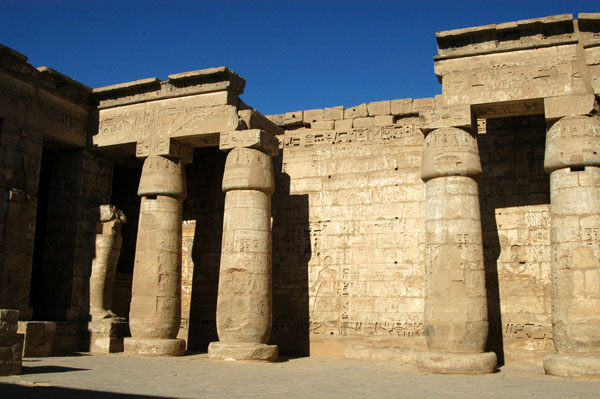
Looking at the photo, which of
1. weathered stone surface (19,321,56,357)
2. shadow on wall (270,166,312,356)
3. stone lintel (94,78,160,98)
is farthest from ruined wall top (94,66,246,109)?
weathered stone surface (19,321,56,357)

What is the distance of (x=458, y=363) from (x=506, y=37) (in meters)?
6.02

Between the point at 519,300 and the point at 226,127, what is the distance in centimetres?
704

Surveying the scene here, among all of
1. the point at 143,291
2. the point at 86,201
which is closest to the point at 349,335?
the point at 143,291

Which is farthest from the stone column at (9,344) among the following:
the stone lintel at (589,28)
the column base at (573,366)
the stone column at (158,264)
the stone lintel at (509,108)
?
the stone lintel at (589,28)

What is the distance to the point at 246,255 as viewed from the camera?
12367 mm

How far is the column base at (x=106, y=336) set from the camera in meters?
13.8

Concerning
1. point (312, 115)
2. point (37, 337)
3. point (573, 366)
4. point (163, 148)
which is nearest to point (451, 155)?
point (573, 366)

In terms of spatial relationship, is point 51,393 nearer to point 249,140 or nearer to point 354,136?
point 249,140

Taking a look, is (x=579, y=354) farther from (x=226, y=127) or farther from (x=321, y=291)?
(x=226, y=127)

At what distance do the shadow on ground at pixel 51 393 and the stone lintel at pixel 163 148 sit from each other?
7.05 m

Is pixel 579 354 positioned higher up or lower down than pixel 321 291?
lower down

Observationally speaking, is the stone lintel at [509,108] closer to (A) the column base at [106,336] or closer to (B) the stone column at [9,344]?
(B) the stone column at [9,344]

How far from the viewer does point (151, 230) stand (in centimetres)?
1351

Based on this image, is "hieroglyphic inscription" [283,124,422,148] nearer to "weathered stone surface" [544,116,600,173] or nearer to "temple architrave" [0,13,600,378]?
"temple architrave" [0,13,600,378]
